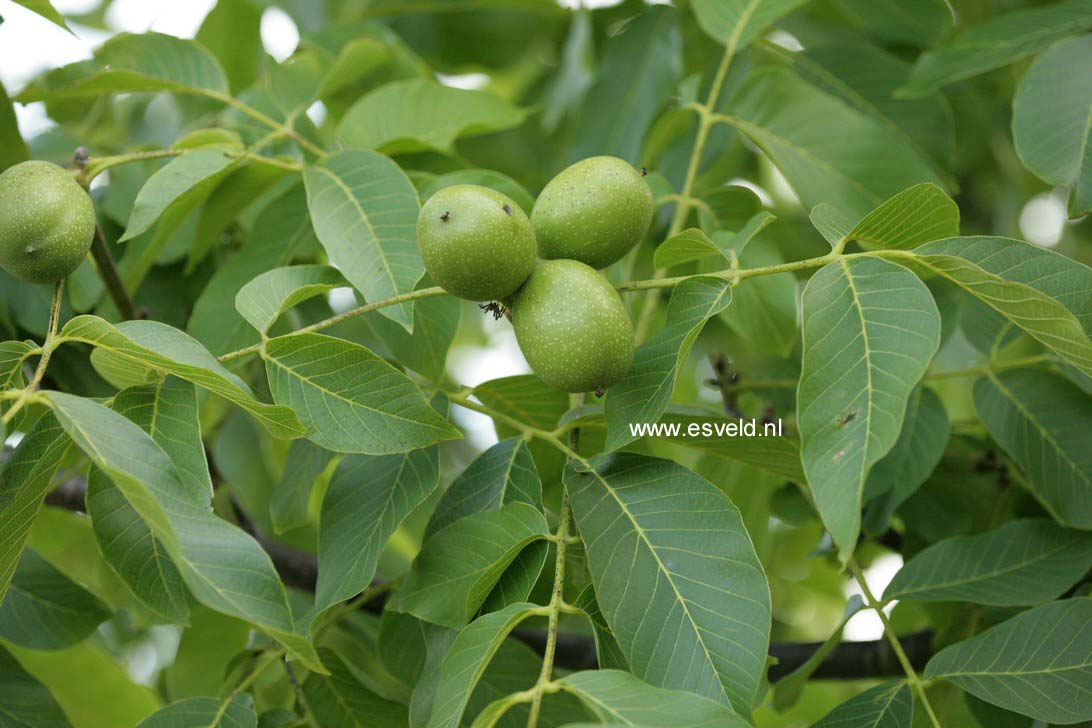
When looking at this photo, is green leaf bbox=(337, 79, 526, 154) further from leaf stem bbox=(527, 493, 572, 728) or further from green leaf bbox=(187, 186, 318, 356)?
leaf stem bbox=(527, 493, 572, 728)

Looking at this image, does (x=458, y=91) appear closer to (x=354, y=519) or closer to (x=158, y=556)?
(x=354, y=519)

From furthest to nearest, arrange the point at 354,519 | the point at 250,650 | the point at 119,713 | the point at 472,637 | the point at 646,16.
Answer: the point at 646,16, the point at 119,713, the point at 250,650, the point at 354,519, the point at 472,637

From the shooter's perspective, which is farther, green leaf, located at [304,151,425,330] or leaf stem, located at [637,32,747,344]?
leaf stem, located at [637,32,747,344]

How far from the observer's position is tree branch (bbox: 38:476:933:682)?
1.45 meters

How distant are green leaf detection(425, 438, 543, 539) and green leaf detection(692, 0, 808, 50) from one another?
78 centimetres

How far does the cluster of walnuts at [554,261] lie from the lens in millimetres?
985

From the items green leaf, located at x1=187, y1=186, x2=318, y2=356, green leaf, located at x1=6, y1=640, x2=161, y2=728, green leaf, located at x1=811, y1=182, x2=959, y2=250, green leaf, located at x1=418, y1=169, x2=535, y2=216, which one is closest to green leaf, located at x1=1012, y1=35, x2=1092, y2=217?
green leaf, located at x1=811, y1=182, x2=959, y2=250

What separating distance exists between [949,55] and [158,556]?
4.35 ft

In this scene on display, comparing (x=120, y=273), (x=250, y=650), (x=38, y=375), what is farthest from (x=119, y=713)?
(x=38, y=375)

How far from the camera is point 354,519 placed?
1.12 metres

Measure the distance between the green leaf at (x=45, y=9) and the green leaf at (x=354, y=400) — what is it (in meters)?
0.51

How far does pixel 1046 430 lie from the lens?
1.32 metres

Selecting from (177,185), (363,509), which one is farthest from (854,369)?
(177,185)

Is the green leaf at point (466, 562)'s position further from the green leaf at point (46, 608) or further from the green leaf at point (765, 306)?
the green leaf at point (765, 306)
